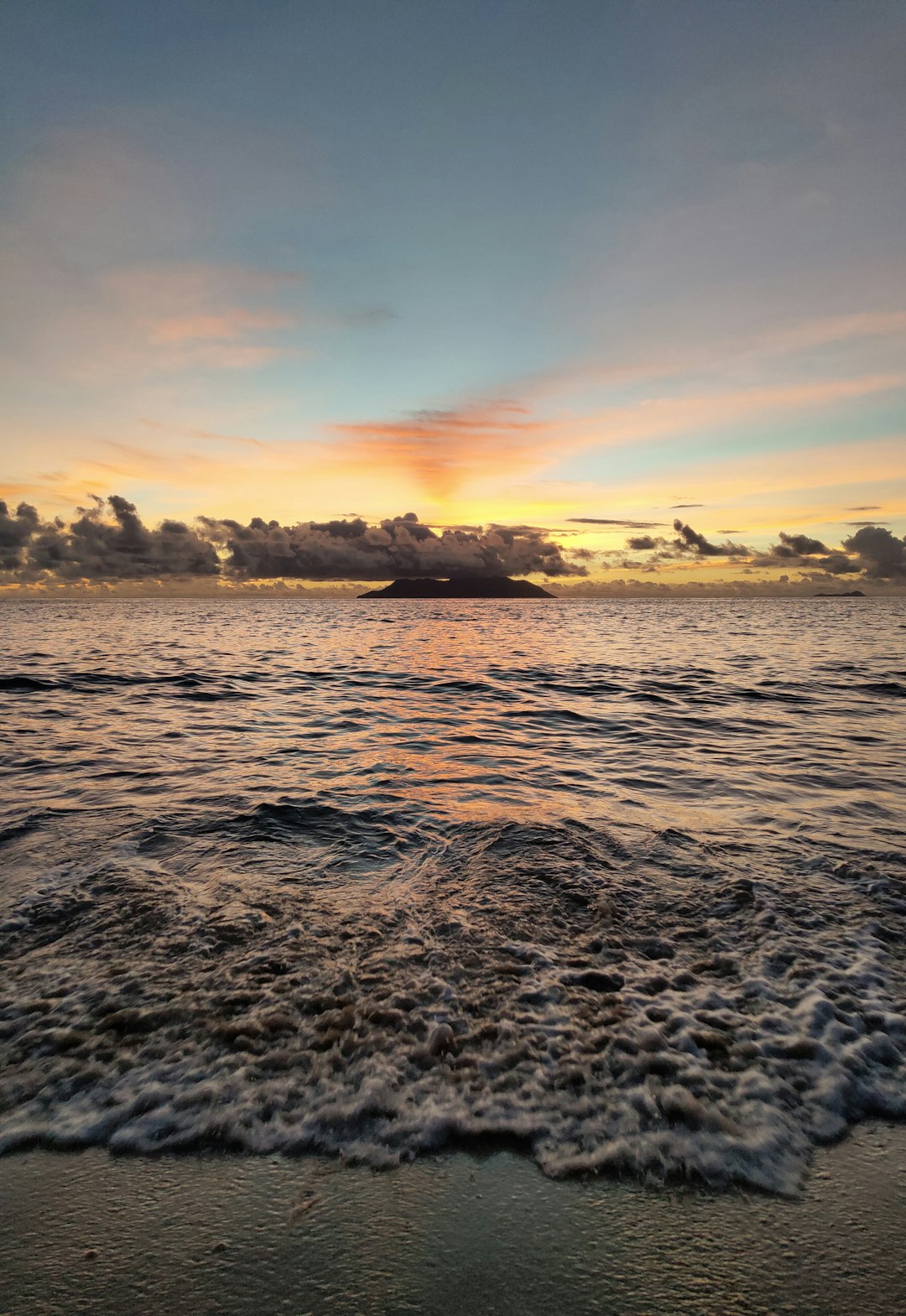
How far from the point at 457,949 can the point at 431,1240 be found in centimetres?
250

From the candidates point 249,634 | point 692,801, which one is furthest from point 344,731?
point 249,634

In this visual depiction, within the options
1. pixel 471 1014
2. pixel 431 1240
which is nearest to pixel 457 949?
pixel 471 1014

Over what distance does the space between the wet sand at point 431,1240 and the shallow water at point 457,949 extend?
19 cm

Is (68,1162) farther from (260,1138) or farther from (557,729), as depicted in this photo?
(557,729)

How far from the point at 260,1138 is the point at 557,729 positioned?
511 inches

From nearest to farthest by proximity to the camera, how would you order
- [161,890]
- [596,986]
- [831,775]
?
1. [596,986]
2. [161,890]
3. [831,775]

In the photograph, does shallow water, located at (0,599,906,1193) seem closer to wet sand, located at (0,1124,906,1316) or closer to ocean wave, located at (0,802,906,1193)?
ocean wave, located at (0,802,906,1193)

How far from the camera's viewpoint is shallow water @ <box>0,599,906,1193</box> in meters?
3.48

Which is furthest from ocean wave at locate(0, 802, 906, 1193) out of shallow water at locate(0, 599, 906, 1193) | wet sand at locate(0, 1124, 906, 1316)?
wet sand at locate(0, 1124, 906, 1316)

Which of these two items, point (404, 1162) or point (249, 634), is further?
point (249, 634)

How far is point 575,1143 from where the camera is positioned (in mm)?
3287

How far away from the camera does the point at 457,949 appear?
5.23m

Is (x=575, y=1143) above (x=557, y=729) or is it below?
above

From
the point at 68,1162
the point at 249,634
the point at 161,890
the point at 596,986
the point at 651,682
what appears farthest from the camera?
the point at 249,634
